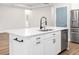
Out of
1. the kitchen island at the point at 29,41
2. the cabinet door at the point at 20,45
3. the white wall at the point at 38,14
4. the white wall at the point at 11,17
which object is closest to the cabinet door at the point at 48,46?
the kitchen island at the point at 29,41

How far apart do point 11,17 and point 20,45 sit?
0.44 metres

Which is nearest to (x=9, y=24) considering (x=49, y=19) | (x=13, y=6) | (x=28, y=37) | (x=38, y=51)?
(x=13, y=6)

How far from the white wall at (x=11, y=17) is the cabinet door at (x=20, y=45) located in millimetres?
268

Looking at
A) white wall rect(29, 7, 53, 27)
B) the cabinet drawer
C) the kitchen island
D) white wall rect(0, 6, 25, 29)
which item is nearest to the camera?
white wall rect(0, 6, 25, 29)

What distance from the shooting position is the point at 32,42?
1.48 metres

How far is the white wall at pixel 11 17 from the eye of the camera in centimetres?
114

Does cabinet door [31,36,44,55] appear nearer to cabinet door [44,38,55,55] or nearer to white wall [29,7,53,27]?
cabinet door [44,38,55,55]

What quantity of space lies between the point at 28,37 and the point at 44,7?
1.55 feet

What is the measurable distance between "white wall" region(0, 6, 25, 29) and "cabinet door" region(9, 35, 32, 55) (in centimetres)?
27

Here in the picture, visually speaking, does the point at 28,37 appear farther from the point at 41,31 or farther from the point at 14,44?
the point at 41,31

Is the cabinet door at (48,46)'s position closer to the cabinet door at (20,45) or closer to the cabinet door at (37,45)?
Result: the cabinet door at (37,45)

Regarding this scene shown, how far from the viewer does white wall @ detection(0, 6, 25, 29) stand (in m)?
1.14

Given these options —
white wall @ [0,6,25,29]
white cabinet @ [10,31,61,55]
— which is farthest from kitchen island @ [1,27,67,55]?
white wall @ [0,6,25,29]

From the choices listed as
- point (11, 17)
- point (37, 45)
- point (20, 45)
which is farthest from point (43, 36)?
point (11, 17)
